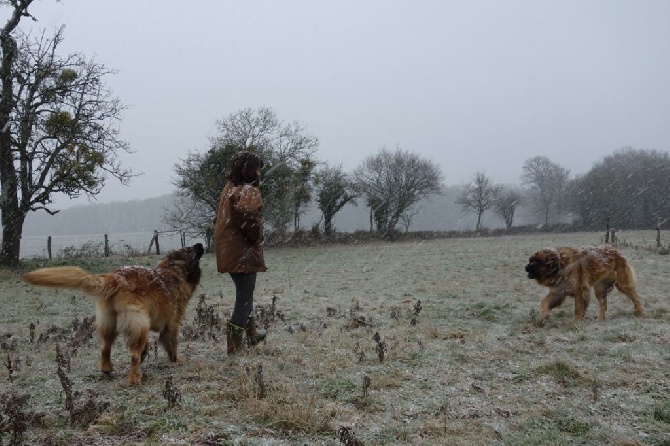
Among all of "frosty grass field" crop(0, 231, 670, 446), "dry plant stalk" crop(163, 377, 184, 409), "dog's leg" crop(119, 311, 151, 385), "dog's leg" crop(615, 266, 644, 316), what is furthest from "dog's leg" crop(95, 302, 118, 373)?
"dog's leg" crop(615, 266, 644, 316)

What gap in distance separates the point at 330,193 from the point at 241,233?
29.5 m

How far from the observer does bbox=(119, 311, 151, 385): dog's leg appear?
13.7 feet

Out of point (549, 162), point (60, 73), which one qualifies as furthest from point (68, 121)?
point (549, 162)

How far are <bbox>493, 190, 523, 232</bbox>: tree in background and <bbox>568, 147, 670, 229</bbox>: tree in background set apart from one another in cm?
554

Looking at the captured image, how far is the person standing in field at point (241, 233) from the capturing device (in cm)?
483

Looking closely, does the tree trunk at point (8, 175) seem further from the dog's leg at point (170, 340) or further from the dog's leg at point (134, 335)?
the dog's leg at point (134, 335)

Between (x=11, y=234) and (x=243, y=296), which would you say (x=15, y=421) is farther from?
(x=11, y=234)

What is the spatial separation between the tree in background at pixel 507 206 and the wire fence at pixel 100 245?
34.7m

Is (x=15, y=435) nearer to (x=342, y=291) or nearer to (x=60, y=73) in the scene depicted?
(x=342, y=291)

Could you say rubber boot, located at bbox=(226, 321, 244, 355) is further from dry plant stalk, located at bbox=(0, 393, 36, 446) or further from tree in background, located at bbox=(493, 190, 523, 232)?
tree in background, located at bbox=(493, 190, 523, 232)

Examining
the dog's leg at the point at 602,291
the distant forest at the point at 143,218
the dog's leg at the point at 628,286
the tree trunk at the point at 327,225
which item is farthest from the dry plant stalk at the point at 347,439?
the distant forest at the point at 143,218

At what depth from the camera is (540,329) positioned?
6.45m

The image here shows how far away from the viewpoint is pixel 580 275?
272 inches

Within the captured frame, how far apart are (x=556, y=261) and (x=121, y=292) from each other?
19.6 feet
